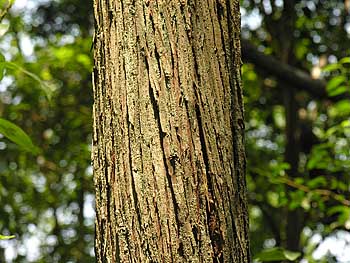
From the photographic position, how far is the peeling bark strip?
54.6 inches

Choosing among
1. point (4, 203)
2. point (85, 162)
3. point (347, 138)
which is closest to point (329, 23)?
point (347, 138)

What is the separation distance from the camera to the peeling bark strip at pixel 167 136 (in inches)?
54.6

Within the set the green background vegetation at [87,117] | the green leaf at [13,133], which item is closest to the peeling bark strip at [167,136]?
the green leaf at [13,133]

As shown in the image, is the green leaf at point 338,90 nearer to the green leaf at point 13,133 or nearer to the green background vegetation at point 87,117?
the green background vegetation at point 87,117

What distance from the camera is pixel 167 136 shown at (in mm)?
1419

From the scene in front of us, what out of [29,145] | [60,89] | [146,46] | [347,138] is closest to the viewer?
[146,46]

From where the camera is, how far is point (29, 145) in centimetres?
188

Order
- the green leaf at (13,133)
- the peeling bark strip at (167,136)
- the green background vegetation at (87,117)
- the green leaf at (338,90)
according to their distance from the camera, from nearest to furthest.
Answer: the peeling bark strip at (167,136)
the green leaf at (13,133)
the green leaf at (338,90)
the green background vegetation at (87,117)

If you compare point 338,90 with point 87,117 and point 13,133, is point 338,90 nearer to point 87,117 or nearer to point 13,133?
point 13,133

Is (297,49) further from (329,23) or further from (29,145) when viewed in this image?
(29,145)

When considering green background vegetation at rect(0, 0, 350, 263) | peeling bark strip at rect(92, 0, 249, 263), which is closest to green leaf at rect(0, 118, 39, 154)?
peeling bark strip at rect(92, 0, 249, 263)

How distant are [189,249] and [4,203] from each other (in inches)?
201

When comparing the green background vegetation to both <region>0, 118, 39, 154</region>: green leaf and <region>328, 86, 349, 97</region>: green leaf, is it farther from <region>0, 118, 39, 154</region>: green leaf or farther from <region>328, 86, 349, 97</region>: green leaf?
<region>0, 118, 39, 154</region>: green leaf

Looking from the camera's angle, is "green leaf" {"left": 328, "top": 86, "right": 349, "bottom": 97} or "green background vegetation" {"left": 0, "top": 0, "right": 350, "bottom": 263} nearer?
"green leaf" {"left": 328, "top": 86, "right": 349, "bottom": 97}
